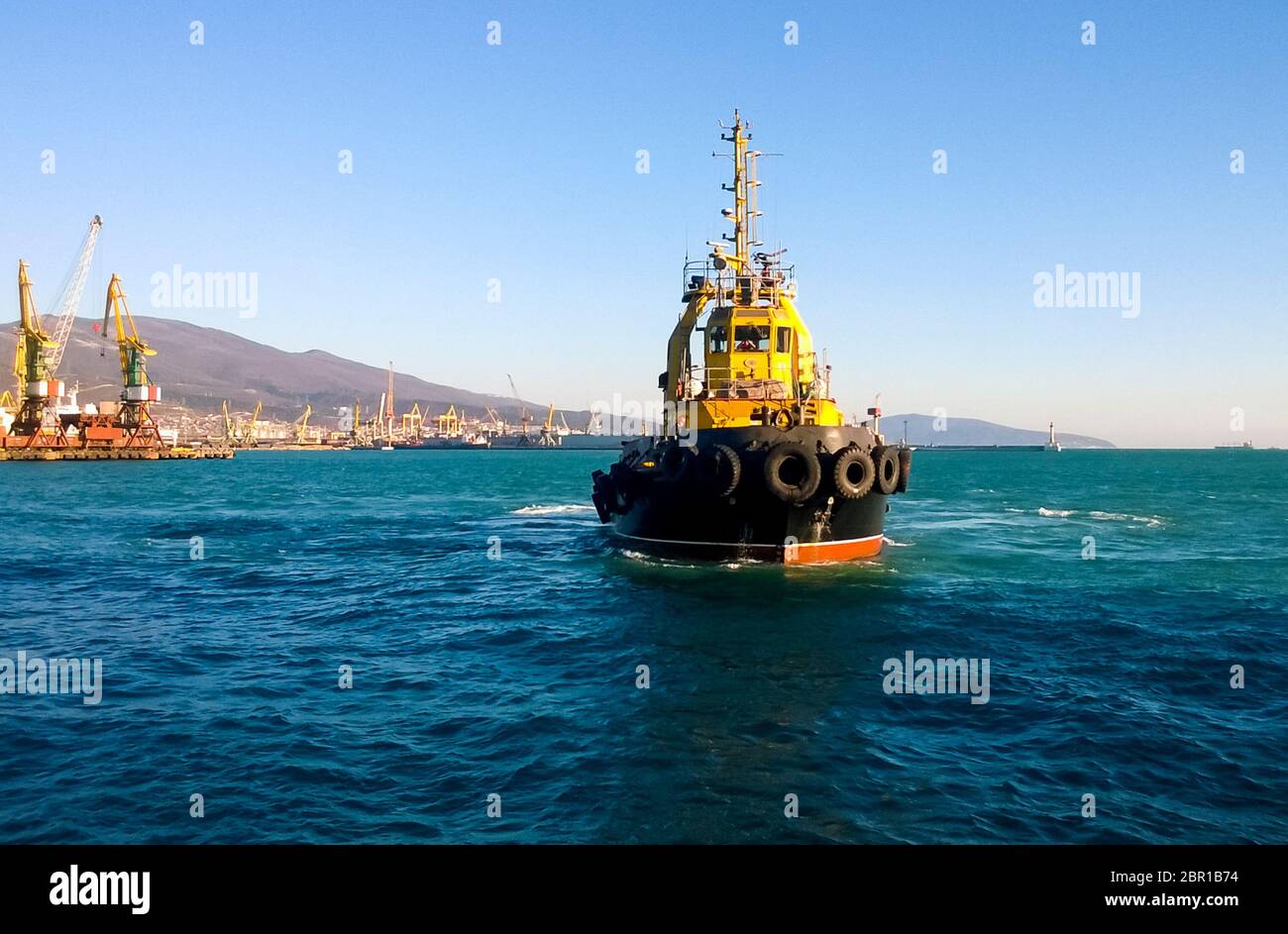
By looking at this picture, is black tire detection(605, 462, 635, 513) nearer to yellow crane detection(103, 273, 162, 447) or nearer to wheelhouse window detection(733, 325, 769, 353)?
wheelhouse window detection(733, 325, 769, 353)

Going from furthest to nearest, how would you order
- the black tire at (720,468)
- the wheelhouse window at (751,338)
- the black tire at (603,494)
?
the black tire at (603,494)
the wheelhouse window at (751,338)
the black tire at (720,468)

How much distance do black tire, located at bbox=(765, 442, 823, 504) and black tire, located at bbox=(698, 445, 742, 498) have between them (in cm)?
97

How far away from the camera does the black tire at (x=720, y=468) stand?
82.2 feet

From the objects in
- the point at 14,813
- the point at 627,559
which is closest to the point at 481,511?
the point at 627,559

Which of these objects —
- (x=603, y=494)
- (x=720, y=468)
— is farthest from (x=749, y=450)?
(x=603, y=494)

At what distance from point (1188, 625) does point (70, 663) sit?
25.2 metres

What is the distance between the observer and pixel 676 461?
26.6 meters

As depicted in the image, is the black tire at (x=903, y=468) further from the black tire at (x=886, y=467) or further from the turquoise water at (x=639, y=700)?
the turquoise water at (x=639, y=700)

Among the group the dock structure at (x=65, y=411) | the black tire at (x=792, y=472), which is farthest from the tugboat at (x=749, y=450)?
the dock structure at (x=65, y=411)

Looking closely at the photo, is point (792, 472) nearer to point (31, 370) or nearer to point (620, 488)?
point (620, 488)

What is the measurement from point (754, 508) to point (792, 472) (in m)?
1.70

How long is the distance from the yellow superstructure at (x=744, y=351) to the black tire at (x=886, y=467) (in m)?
2.42
